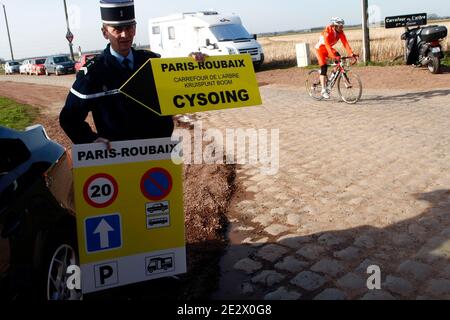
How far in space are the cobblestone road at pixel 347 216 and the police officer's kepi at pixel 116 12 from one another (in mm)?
2032

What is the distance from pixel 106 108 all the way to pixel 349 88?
9.10 metres

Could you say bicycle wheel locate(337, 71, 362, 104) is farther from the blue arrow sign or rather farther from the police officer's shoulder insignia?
the blue arrow sign

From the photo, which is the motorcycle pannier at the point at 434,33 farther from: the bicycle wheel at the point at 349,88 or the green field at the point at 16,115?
the green field at the point at 16,115

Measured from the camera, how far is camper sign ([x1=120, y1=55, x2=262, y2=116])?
2900 millimetres

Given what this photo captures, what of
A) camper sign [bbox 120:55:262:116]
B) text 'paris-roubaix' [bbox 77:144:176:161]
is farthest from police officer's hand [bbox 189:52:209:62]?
text 'paris-roubaix' [bbox 77:144:176:161]

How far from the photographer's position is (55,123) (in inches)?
477

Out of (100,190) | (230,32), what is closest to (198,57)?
(100,190)

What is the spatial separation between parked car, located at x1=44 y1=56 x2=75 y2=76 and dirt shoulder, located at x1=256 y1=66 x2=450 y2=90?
68.7 feet

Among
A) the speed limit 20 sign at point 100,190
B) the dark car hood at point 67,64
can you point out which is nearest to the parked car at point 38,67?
the dark car hood at point 67,64

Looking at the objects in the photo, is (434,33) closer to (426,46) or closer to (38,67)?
(426,46)

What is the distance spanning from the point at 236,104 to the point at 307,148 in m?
4.54

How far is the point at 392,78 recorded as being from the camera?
49.0ft

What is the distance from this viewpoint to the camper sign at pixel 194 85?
2.90 meters

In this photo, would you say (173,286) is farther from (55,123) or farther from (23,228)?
(55,123)
